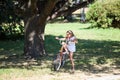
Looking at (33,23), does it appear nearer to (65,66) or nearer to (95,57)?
(65,66)

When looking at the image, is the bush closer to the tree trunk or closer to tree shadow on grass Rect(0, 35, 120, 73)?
tree shadow on grass Rect(0, 35, 120, 73)

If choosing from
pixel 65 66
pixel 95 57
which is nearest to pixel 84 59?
pixel 95 57

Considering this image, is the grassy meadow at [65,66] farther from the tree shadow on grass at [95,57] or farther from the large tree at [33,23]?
the large tree at [33,23]

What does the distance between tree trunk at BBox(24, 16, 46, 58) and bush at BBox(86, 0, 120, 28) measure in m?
16.1

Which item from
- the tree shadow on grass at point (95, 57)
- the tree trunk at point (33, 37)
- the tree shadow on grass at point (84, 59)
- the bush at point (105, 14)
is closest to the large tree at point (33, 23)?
the tree trunk at point (33, 37)

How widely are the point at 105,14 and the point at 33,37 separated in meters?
16.7

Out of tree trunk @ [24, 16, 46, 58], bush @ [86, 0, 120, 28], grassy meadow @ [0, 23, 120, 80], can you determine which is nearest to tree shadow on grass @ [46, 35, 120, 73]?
grassy meadow @ [0, 23, 120, 80]

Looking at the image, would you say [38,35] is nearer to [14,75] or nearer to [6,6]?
[6,6]

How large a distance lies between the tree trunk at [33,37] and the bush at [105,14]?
16108 mm

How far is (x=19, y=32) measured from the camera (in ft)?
79.8

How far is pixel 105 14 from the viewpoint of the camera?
1212 inches

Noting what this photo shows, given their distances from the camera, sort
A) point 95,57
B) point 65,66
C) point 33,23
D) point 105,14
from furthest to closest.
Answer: point 105,14, point 95,57, point 33,23, point 65,66

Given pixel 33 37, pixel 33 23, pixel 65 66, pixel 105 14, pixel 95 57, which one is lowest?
pixel 105 14

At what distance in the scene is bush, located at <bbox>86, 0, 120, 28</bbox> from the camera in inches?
1200
